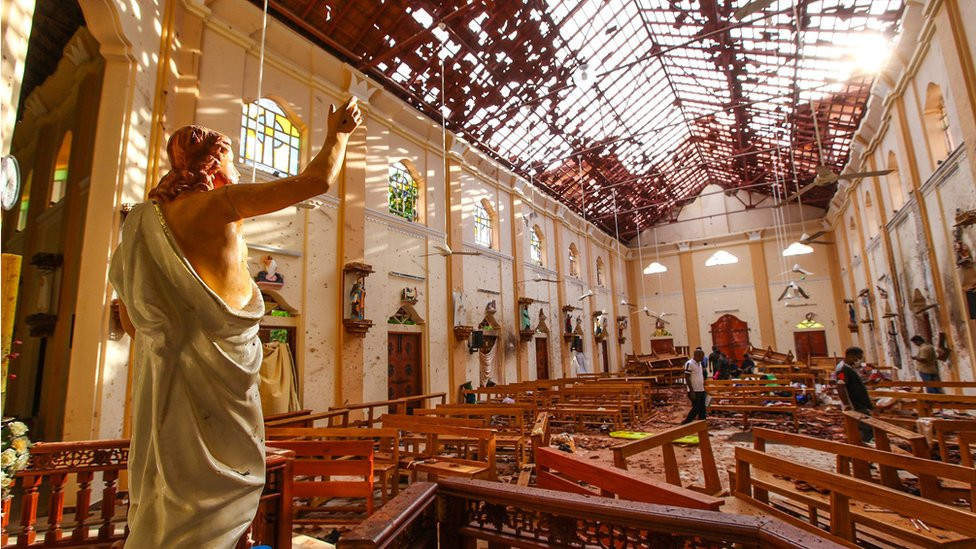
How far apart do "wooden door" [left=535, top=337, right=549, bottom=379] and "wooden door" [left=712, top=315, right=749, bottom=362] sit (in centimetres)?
1095

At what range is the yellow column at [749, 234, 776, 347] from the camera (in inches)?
893

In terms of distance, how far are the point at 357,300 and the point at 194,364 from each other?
8.28 meters

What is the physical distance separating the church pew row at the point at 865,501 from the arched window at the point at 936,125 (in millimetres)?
9421

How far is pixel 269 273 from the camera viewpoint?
823 centimetres

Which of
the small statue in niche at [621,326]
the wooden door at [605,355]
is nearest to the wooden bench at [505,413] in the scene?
the wooden door at [605,355]

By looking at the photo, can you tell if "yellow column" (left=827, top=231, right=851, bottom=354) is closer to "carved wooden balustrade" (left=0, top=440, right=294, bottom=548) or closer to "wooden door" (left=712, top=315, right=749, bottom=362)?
"wooden door" (left=712, top=315, right=749, bottom=362)

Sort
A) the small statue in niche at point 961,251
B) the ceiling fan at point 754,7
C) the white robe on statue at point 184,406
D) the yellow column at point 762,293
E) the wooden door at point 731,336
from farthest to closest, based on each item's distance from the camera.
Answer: the wooden door at point 731,336 < the yellow column at point 762,293 < the small statue in niche at point 961,251 < the ceiling fan at point 754,7 < the white robe on statue at point 184,406

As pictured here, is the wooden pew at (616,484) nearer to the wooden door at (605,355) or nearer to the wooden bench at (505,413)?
the wooden bench at (505,413)

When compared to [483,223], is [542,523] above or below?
below

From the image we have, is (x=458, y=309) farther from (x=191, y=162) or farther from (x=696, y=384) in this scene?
(x=191, y=162)

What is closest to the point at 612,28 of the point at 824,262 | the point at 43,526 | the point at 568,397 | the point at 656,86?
the point at 656,86

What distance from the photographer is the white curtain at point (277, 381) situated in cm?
779

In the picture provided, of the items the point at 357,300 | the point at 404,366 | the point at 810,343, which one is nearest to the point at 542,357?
the point at 404,366

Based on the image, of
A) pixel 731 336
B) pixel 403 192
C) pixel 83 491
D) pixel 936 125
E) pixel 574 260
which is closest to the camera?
pixel 83 491
